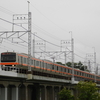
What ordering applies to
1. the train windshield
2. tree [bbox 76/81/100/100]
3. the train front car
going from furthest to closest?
1. tree [bbox 76/81/100/100]
2. the train windshield
3. the train front car

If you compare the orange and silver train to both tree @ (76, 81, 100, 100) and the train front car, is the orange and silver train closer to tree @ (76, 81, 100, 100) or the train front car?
the train front car

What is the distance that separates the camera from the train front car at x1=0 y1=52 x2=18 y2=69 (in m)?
37.2

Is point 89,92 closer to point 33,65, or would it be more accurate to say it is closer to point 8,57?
point 33,65

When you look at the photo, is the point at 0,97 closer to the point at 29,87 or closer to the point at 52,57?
the point at 29,87

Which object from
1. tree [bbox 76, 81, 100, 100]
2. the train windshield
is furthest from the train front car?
tree [bbox 76, 81, 100, 100]

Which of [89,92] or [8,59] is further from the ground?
[8,59]

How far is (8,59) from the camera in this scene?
3791cm

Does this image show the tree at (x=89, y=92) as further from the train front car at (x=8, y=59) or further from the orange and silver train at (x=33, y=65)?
the train front car at (x=8, y=59)

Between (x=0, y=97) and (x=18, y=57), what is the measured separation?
6.40 meters

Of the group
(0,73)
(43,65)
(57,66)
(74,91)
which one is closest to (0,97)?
(0,73)

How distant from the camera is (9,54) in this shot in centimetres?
3797

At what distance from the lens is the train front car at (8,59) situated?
1463 inches

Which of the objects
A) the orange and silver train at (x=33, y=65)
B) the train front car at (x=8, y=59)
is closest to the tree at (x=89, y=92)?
the orange and silver train at (x=33, y=65)

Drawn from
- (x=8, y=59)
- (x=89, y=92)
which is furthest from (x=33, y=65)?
(x=89, y=92)
